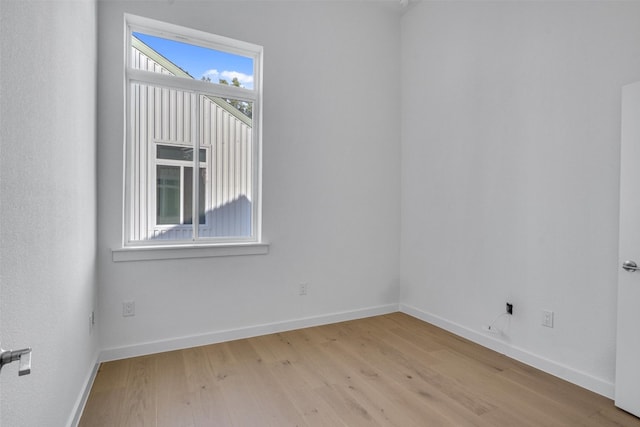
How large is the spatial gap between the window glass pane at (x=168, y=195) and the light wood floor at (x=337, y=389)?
1095 millimetres

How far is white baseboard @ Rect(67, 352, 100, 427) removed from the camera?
67.6 inches

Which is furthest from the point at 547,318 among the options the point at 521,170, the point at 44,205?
the point at 44,205

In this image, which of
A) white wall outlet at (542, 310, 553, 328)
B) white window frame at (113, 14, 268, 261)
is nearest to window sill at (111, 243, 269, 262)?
white window frame at (113, 14, 268, 261)

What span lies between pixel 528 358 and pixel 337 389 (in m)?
1.49

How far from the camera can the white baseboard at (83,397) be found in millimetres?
1718

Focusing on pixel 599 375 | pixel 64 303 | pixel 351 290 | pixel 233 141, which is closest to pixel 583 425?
pixel 599 375

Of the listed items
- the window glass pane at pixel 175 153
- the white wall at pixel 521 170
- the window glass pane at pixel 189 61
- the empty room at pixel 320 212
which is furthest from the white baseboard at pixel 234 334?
the window glass pane at pixel 189 61

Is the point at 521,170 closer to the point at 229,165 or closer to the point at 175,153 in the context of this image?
the point at 229,165

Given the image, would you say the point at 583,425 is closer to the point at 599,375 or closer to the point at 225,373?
the point at 599,375

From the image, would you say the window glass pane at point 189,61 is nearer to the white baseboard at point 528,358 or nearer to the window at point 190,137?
the window at point 190,137

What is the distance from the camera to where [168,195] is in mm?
2824

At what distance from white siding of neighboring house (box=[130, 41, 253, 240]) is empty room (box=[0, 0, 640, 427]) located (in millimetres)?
19

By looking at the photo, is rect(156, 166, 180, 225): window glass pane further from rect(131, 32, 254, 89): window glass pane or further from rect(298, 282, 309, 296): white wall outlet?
rect(298, 282, 309, 296): white wall outlet

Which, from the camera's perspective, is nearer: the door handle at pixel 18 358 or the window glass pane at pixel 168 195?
the door handle at pixel 18 358
